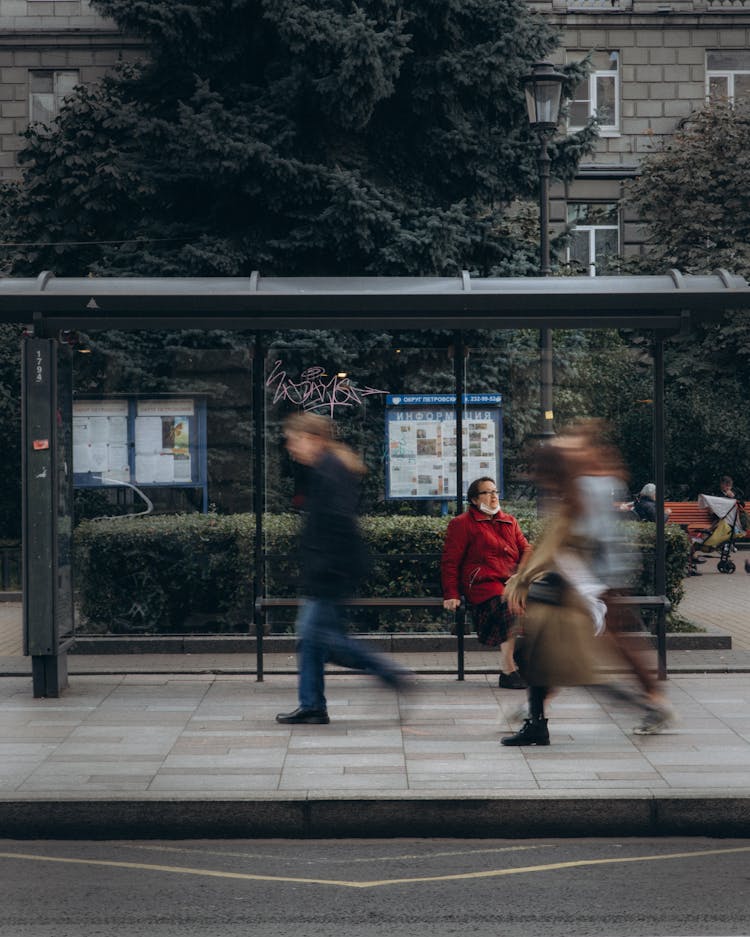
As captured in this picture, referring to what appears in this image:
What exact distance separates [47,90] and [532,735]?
23179 millimetres

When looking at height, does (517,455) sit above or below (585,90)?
below

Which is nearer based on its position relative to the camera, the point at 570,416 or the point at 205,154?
the point at 570,416

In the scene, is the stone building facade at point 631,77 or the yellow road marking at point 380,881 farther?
the stone building facade at point 631,77

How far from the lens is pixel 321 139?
62.5ft

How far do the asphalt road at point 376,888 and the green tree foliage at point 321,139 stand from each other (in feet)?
41.1

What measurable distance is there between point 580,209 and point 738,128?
16.2 ft

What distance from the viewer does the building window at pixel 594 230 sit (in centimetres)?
3045

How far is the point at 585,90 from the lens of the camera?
3106cm

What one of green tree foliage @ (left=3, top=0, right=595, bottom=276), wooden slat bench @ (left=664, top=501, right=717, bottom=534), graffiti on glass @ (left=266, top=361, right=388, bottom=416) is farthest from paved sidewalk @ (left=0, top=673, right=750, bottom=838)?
wooden slat bench @ (left=664, top=501, right=717, bottom=534)

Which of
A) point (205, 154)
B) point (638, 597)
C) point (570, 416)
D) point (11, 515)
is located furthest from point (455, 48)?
point (638, 597)

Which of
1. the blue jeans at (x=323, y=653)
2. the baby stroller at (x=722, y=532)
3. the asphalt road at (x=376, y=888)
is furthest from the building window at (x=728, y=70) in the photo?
the asphalt road at (x=376, y=888)

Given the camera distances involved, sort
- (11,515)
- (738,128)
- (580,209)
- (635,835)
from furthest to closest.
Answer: (580,209)
(738,128)
(11,515)
(635,835)

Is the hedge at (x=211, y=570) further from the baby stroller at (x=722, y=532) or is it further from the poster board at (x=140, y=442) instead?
the baby stroller at (x=722, y=532)

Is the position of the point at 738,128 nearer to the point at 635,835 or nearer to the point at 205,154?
the point at 205,154
